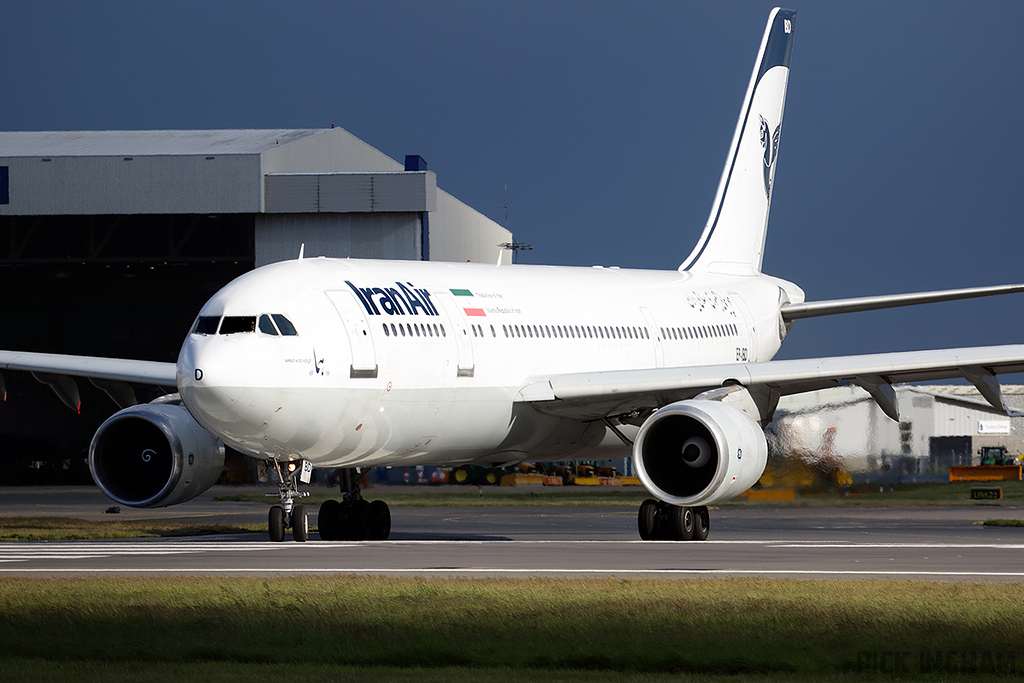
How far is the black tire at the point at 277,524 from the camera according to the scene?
17.5 metres

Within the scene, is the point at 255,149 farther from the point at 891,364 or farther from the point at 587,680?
the point at 587,680

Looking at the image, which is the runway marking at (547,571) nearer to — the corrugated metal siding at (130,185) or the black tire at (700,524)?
the black tire at (700,524)

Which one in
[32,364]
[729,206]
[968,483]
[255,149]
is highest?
[255,149]

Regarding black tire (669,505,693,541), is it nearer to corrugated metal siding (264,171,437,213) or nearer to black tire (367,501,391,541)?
black tire (367,501,391,541)

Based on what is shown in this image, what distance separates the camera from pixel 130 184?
129 ft

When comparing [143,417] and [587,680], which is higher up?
[143,417]

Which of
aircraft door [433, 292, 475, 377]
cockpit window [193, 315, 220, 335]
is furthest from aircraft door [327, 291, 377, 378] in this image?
aircraft door [433, 292, 475, 377]

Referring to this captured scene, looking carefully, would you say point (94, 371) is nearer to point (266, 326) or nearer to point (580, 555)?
point (266, 326)

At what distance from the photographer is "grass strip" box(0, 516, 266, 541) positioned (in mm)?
21109

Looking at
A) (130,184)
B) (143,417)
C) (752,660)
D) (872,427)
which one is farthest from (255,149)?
(752,660)

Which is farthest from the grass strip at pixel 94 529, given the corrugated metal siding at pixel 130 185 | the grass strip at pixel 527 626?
the corrugated metal siding at pixel 130 185

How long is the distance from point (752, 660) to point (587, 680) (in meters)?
1.05

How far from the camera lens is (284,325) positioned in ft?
53.2

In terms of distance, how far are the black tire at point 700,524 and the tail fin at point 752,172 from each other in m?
9.69
